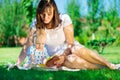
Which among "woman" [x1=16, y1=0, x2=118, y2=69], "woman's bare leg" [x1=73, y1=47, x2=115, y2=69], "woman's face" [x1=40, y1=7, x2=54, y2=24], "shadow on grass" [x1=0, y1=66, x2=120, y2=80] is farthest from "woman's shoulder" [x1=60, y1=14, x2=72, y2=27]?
"shadow on grass" [x1=0, y1=66, x2=120, y2=80]

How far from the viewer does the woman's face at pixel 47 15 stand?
5.73m

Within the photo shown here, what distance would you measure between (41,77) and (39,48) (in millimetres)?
1123

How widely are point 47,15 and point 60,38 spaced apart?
362 millimetres

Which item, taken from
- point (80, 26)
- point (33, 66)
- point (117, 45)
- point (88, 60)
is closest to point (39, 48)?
point (33, 66)

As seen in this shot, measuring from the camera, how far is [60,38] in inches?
227

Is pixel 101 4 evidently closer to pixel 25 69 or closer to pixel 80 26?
pixel 80 26

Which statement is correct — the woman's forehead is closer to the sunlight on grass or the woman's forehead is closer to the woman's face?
the woman's face

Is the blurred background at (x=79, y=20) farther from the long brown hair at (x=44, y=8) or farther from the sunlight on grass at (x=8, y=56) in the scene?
the long brown hair at (x=44, y=8)

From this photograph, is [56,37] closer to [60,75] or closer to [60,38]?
[60,38]

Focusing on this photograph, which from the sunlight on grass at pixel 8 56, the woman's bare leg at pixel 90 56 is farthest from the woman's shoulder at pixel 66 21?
the sunlight on grass at pixel 8 56

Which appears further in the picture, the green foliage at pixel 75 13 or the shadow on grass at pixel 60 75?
the green foliage at pixel 75 13

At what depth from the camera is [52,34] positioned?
579cm

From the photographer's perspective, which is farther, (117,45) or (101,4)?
(101,4)

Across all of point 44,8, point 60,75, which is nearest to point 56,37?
point 44,8
